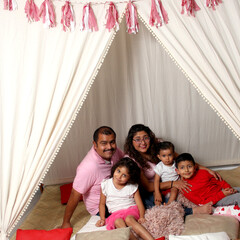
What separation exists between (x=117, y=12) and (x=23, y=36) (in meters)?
0.61

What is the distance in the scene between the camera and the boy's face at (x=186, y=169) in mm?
2721

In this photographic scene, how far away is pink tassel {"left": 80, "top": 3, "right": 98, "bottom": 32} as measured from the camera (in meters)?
2.07

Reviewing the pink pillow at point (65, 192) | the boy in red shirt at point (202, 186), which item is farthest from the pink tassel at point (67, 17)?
the pink pillow at point (65, 192)

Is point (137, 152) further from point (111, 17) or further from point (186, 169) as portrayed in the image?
point (111, 17)

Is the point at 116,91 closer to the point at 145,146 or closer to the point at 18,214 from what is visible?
the point at 145,146

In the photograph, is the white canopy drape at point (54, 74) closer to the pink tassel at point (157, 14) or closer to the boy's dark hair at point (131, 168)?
the pink tassel at point (157, 14)

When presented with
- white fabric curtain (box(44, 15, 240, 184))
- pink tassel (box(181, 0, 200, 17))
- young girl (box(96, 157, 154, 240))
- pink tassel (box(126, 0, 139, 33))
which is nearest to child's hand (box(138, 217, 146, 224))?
young girl (box(96, 157, 154, 240))

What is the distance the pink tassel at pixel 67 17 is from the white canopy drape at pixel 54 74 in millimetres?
36

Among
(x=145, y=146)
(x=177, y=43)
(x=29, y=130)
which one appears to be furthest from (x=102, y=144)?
(x=177, y=43)

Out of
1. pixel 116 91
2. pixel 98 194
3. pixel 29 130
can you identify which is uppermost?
pixel 116 91

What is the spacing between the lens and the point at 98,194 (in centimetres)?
276

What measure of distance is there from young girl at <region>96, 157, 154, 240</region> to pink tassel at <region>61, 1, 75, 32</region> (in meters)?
1.10

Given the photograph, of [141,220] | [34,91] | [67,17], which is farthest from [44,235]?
[67,17]

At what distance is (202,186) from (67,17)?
5.53 feet
